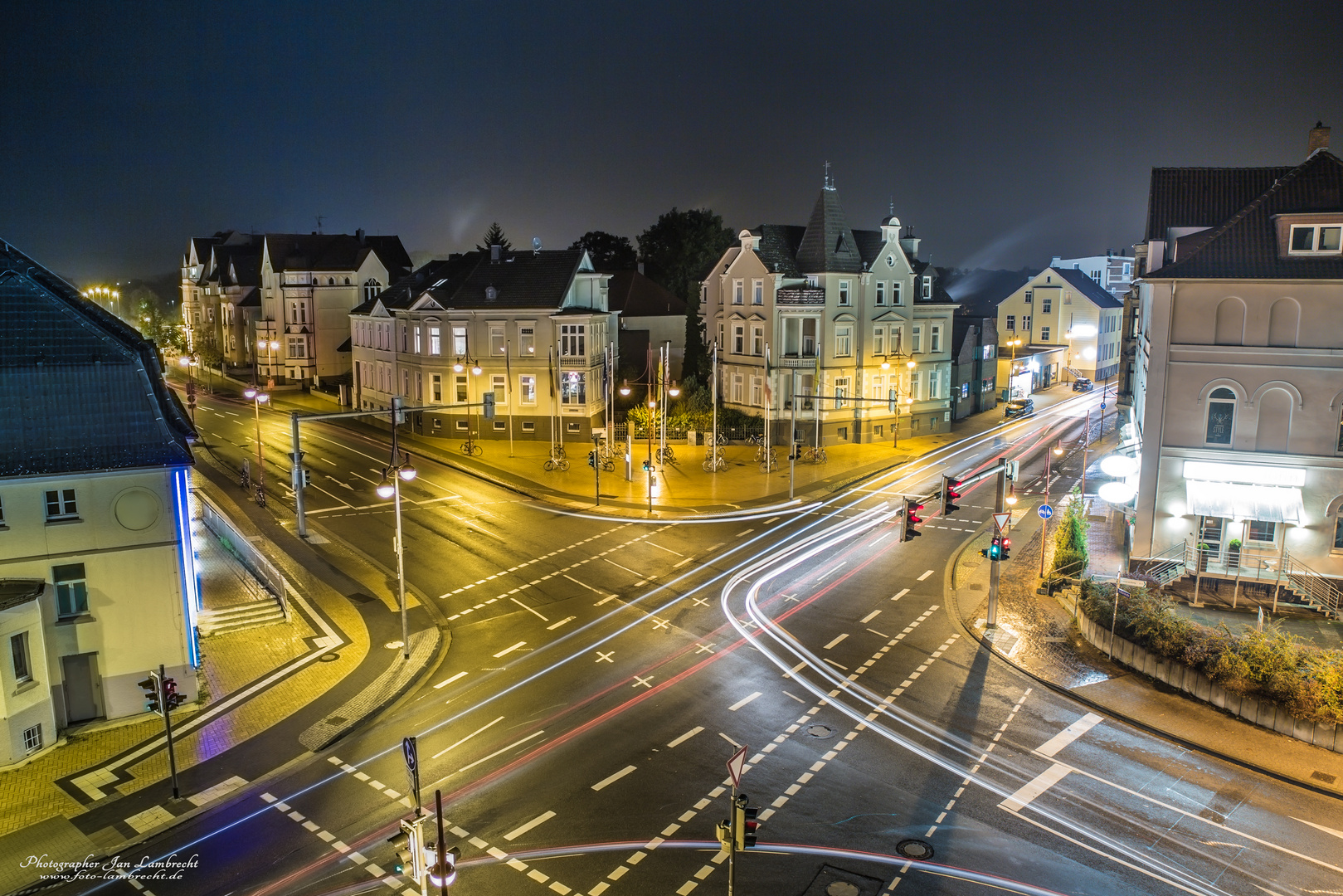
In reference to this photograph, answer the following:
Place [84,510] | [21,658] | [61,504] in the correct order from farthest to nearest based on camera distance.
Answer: [84,510] < [61,504] < [21,658]

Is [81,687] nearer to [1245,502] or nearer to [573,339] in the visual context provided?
[1245,502]

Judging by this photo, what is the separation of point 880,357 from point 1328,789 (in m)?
42.8

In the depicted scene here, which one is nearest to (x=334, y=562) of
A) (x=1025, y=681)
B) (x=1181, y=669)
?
(x=1025, y=681)

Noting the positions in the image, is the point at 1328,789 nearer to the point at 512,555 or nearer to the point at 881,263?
the point at 512,555

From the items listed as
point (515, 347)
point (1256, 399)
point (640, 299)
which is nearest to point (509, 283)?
point (515, 347)

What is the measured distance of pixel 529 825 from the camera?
18203 millimetres

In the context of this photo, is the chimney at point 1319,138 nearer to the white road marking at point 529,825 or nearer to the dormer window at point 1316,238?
the dormer window at point 1316,238

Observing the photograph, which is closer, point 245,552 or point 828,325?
point 245,552

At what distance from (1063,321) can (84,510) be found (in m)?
84.4

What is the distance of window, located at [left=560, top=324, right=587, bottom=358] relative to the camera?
59.2 meters

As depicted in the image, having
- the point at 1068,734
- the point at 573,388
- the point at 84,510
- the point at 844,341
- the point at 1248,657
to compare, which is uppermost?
the point at 844,341

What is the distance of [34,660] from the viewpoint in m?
21.8

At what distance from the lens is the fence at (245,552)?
30.7 meters

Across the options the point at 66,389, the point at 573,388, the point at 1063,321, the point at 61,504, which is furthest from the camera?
the point at 1063,321
